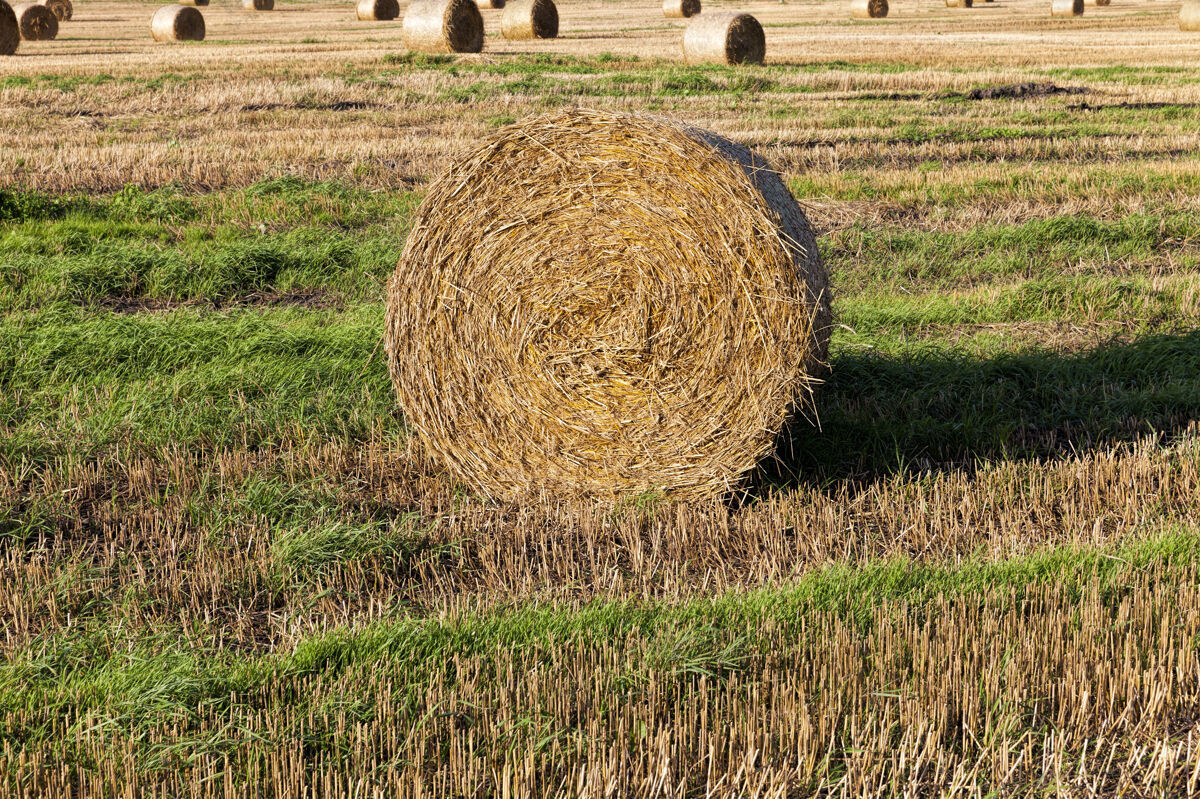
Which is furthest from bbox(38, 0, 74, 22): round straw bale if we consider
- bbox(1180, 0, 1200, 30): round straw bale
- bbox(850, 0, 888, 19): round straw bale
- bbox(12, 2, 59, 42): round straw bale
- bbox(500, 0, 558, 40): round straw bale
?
bbox(1180, 0, 1200, 30): round straw bale

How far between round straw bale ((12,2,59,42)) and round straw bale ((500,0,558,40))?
13.3m

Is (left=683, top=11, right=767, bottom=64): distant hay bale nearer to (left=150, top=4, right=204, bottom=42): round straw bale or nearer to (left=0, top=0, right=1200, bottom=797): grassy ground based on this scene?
(left=0, top=0, right=1200, bottom=797): grassy ground

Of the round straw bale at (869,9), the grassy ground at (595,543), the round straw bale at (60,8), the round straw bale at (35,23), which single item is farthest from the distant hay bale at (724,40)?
the round straw bale at (60,8)

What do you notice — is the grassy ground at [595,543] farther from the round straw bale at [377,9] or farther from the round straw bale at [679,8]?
the round straw bale at [679,8]

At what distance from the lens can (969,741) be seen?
3.68 m

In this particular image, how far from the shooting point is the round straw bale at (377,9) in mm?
40562

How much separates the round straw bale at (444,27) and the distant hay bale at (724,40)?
4705mm

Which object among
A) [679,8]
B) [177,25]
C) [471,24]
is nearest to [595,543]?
[471,24]

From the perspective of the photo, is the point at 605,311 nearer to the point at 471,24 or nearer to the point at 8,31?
the point at 471,24

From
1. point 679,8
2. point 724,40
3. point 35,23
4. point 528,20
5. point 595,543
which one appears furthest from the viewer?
point 679,8

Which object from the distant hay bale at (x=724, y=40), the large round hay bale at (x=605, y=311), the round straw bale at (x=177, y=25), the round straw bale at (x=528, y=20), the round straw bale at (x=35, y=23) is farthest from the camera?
the round straw bale at (x=35, y=23)

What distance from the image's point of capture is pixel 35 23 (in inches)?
1299

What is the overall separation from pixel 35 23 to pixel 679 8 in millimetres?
20471

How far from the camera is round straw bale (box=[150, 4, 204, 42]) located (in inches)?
1266
